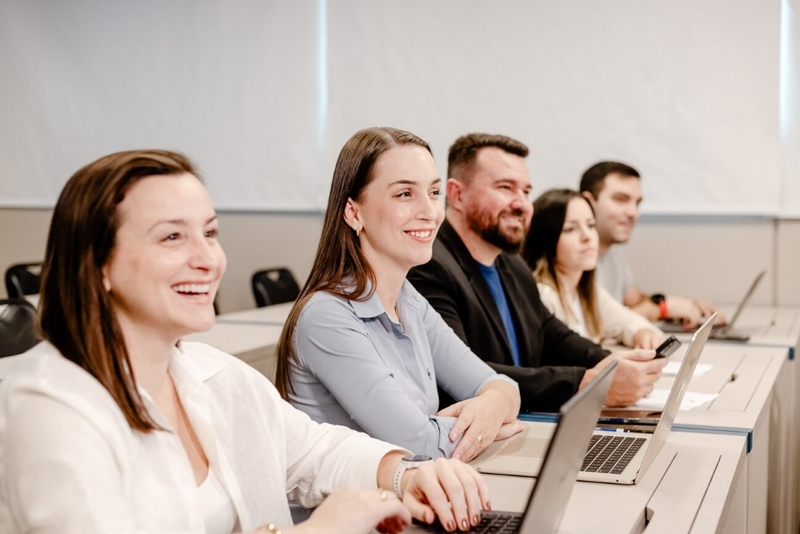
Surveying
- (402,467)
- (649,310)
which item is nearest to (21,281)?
(649,310)

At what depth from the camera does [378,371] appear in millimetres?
1674

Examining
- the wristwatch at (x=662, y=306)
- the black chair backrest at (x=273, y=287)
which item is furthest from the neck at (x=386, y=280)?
the black chair backrest at (x=273, y=287)

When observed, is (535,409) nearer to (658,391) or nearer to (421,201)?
(658,391)

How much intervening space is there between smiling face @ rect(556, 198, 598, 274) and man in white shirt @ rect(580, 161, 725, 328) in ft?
2.37

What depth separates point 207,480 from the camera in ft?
3.99

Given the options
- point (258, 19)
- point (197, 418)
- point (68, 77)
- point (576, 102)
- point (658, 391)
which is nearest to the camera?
point (197, 418)

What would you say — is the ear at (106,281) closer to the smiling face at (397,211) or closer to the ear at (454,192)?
the smiling face at (397,211)

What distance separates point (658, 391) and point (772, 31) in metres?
2.60

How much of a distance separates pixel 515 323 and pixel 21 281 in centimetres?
248

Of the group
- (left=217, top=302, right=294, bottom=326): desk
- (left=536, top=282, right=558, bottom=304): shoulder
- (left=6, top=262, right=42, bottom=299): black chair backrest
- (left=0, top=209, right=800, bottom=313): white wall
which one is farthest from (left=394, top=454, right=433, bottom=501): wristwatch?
(left=0, top=209, right=800, bottom=313): white wall

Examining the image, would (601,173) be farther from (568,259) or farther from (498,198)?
(498,198)

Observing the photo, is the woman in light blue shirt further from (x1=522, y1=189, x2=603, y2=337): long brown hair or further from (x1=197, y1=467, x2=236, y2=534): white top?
(x1=522, y1=189, x2=603, y2=337): long brown hair

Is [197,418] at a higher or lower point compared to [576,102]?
lower

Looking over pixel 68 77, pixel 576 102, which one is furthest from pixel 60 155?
pixel 576 102
